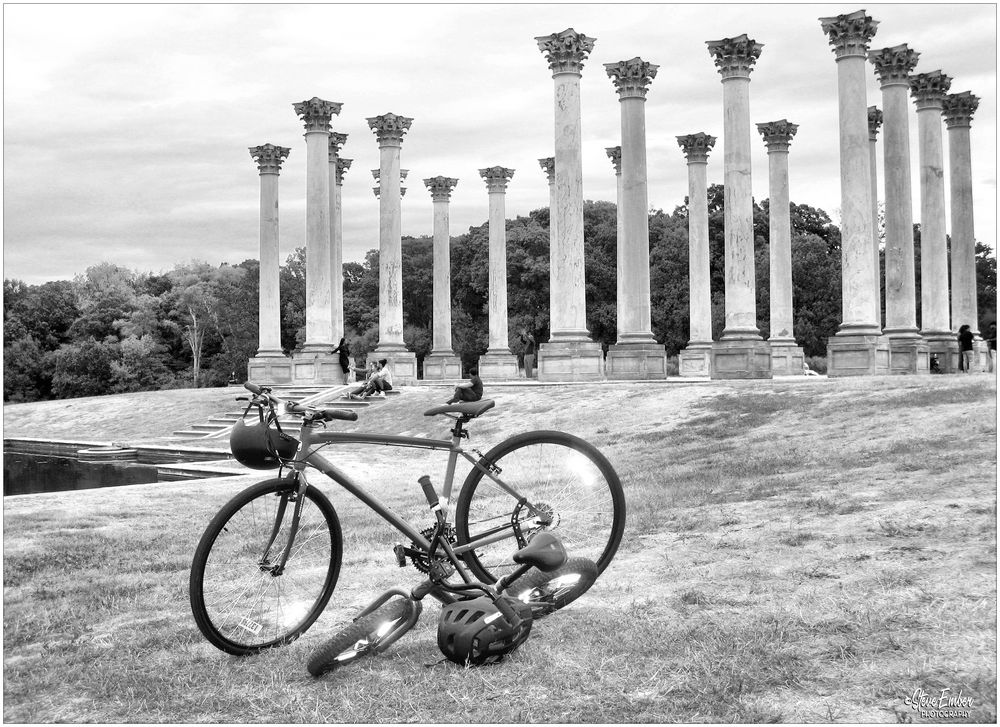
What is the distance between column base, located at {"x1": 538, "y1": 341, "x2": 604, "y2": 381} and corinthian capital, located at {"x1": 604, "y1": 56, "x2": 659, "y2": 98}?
16112 millimetres

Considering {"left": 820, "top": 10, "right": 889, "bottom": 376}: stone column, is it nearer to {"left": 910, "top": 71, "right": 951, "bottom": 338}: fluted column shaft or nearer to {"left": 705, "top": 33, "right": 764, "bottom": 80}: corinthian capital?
{"left": 705, "top": 33, "right": 764, "bottom": 80}: corinthian capital

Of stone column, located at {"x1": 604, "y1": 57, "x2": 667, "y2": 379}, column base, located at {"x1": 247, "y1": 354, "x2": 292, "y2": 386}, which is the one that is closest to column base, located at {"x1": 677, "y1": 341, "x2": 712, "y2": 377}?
stone column, located at {"x1": 604, "y1": 57, "x2": 667, "y2": 379}

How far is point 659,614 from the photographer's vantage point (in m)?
10.8

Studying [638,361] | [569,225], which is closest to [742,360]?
[638,361]

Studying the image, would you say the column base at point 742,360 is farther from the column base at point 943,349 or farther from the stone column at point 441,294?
the stone column at point 441,294

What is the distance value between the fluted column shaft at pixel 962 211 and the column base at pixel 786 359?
10.4m

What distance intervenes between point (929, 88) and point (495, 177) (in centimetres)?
3248

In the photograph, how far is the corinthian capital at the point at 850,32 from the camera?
47.7 metres

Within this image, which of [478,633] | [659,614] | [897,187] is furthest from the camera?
[897,187]

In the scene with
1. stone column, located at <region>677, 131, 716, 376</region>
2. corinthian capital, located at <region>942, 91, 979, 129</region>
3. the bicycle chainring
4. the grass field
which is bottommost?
the grass field

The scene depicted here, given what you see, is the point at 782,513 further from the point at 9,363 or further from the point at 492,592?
the point at 9,363

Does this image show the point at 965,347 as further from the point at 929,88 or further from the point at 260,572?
the point at 260,572

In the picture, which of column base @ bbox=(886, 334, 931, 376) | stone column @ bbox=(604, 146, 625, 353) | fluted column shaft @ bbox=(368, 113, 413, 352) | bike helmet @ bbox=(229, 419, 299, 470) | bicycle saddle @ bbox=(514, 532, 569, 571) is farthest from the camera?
fluted column shaft @ bbox=(368, 113, 413, 352)

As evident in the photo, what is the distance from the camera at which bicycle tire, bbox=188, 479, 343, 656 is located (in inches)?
374
